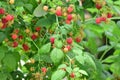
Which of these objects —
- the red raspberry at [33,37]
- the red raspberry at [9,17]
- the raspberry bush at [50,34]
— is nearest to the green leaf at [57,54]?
the raspberry bush at [50,34]

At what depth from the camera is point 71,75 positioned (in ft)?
4.27

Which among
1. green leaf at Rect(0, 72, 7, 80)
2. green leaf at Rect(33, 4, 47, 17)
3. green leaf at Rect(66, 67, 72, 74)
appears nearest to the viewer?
green leaf at Rect(66, 67, 72, 74)

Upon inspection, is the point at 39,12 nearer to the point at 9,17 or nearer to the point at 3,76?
the point at 9,17

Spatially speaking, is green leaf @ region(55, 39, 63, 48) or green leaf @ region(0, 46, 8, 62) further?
green leaf @ region(0, 46, 8, 62)

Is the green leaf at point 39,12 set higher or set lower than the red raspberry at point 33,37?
higher

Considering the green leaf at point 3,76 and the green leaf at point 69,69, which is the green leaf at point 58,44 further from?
the green leaf at point 3,76

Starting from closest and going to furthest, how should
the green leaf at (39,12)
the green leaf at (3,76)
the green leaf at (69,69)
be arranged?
the green leaf at (69,69), the green leaf at (39,12), the green leaf at (3,76)

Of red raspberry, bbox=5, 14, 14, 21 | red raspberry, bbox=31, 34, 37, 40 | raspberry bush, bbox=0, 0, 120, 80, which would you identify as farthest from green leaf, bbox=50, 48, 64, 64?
red raspberry, bbox=31, 34, 37, 40

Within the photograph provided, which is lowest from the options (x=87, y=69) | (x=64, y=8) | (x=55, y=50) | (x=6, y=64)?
(x=87, y=69)

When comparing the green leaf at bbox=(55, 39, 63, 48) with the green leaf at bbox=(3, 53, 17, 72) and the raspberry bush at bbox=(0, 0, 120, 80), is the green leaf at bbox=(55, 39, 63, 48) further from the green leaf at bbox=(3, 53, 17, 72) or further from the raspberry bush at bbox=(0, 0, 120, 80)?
the green leaf at bbox=(3, 53, 17, 72)

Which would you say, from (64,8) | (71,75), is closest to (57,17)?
(64,8)

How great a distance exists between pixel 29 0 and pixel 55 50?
393mm

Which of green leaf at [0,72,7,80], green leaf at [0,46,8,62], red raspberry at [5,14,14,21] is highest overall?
red raspberry at [5,14,14,21]

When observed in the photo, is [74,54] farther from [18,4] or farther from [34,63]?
[34,63]
